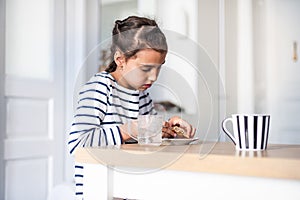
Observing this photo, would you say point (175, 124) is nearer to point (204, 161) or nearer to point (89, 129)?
point (89, 129)

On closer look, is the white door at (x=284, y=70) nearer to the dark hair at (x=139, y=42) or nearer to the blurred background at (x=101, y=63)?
the blurred background at (x=101, y=63)

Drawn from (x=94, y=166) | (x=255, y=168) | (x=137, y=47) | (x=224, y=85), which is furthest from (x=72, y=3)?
(x=255, y=168)

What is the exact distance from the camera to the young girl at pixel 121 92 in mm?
1093

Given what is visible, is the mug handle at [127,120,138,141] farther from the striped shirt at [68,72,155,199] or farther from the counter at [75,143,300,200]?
the counter at [75,143,300,200]

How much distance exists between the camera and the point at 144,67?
1.07 metres

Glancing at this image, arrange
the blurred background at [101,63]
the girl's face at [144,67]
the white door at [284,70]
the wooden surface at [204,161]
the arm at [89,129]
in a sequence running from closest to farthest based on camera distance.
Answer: the wooden surface at [204,161], the girl's face at [144,67], the arm at [89,129], the blurred background at [101,63], the white door at [284,70]

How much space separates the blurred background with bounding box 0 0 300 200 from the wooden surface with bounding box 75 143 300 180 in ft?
5.10

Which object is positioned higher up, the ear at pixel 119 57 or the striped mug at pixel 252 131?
the ear at pixel 119 57

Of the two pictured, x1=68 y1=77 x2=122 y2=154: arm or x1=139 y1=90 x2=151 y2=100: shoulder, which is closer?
x1=68 y1=77 x2=122 y2=154: arm

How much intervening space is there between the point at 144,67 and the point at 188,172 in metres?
0.36

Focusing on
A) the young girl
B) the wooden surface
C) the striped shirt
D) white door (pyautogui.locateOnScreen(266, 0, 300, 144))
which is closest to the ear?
the young girl

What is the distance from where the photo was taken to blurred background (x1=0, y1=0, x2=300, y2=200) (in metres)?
2.41

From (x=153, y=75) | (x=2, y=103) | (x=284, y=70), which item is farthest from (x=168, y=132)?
(x=284, y=70)

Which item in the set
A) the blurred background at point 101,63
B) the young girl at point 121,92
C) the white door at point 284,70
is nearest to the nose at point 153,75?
the young girl at point 121,92
